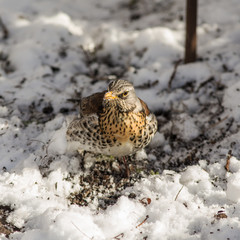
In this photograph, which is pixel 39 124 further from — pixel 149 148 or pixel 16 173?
pixel 149 148

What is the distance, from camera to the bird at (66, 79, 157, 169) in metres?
3.75

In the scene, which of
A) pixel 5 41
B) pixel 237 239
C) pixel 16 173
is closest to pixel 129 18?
pixel 5 41

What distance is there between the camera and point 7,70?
19.2 feet

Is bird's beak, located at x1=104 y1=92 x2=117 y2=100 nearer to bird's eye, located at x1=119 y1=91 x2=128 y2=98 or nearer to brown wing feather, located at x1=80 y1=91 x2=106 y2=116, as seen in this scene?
bird's eye, located at x1=119 y1=91 x2=128 y2=98

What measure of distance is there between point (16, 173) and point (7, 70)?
265 cm

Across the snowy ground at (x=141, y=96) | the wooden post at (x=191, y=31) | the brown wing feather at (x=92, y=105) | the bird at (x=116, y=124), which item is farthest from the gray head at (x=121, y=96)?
the wooden post at (x=191, y=31)

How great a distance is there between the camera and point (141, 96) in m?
5.33

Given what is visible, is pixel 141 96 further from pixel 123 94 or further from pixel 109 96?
pixel 109 96

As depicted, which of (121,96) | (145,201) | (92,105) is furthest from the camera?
(92,105)

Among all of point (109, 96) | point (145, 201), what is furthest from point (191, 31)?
point (145, 201)

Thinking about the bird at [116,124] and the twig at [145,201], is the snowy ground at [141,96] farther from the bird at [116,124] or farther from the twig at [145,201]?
the bird at [116,124]

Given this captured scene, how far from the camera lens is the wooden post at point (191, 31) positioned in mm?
5219

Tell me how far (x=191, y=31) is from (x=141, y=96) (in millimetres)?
1394

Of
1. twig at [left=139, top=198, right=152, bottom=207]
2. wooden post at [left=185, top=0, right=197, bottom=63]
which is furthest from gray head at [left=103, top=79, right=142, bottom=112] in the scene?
wooden post at [left=185, top=0, right=197, bottom=63]
